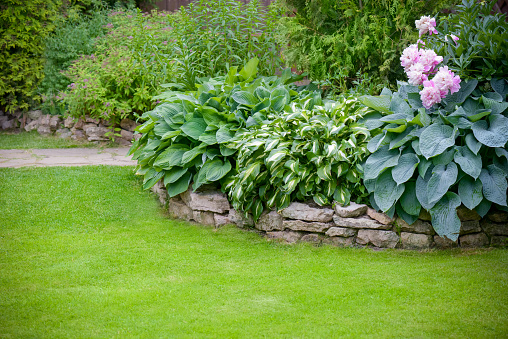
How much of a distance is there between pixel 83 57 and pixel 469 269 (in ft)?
22.8

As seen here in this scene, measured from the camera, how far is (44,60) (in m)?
8.62

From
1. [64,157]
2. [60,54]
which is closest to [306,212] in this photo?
[64,157]

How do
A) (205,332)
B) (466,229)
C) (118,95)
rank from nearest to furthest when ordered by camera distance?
(205,332) → (466,229) → (118,95)

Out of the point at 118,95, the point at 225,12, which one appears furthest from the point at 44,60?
the point at 225,12

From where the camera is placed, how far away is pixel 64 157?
21.4 ft

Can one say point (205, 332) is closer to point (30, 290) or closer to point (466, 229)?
point (30, 290)

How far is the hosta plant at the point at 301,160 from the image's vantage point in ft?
12.1

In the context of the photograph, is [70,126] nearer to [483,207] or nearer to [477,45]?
[477,45]

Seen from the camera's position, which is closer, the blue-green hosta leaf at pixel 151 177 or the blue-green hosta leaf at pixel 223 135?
the blue-green hosta leaf at pixel 223 135

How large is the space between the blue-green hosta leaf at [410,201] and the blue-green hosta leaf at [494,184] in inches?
17.9

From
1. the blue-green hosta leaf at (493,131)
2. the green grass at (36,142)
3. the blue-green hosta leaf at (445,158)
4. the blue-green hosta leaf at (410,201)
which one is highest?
the blue-green hosta leaf at (493,131)

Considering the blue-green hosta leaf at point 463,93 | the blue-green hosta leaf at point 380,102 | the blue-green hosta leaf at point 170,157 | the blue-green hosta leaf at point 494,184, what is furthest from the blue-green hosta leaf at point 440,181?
the blue-green hosta leaf at point 170,157

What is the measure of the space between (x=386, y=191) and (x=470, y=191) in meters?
0.56

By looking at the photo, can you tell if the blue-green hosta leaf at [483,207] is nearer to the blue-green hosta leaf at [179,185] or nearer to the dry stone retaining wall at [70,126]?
the blue-green hosta leaf at [179,185]
